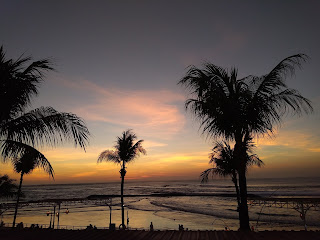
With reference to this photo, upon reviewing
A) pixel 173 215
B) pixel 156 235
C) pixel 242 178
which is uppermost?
pixel 242 178

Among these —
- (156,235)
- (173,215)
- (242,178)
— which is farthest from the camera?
(173,215)

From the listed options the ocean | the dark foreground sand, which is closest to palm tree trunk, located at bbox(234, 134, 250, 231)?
the dark foreground sand

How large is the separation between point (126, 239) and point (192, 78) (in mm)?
6674

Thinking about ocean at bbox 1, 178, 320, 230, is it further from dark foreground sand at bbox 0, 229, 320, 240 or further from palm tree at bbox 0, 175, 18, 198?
dark foreground sand at bbox 0, 229, 320, 240

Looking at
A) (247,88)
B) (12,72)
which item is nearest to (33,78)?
(12,72)

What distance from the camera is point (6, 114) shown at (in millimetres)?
6508

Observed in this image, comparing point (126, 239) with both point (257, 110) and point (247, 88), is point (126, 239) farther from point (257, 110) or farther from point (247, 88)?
point (247, 88)

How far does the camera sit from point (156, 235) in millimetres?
8109

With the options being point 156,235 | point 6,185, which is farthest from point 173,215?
point 156,235

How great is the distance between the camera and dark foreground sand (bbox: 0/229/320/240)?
721 cm

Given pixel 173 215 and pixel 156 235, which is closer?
pixel 156 235

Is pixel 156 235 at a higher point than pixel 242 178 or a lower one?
lower

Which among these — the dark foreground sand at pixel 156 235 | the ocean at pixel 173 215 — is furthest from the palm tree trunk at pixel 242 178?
the ocean at pixel 173 215

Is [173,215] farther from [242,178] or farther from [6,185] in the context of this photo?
[242,178]
